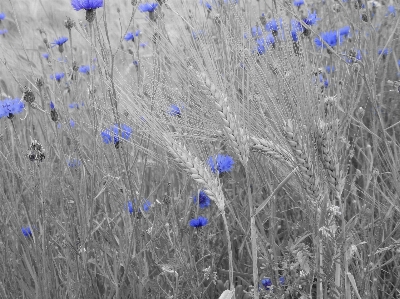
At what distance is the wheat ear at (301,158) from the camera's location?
2.82 ft

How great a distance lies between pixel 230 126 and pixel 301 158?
5.0 inches

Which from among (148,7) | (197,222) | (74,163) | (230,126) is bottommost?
(197,222)

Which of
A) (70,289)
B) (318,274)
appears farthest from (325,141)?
(70,289)

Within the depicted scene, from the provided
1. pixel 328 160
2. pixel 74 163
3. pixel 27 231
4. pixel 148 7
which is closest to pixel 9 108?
pixel 74 163

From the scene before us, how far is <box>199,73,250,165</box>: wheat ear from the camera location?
835 millimetres

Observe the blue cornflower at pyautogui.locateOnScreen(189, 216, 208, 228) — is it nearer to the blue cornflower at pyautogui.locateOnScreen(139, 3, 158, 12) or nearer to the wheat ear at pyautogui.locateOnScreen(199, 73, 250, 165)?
the wheat ear at pyautogui.locateOnScreen(199, 73, 250, 165)

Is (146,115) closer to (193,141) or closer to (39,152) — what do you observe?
(193,141)

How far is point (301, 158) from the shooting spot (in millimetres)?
860

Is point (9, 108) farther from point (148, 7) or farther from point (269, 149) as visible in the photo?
point (269, 149)

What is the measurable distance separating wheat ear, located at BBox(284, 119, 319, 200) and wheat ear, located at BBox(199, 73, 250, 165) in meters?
0.07

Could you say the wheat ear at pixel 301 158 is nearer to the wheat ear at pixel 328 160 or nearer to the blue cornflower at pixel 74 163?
the wheat ear at pixel 328 160

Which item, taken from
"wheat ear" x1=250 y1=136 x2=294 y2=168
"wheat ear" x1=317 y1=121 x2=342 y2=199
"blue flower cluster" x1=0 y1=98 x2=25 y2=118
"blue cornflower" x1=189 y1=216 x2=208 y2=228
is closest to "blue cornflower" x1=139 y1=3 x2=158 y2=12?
"blue flower cluster" x1=0 y1=98 x2=25 y2=118

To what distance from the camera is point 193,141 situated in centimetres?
102

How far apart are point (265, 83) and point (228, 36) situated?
0.34 ft
